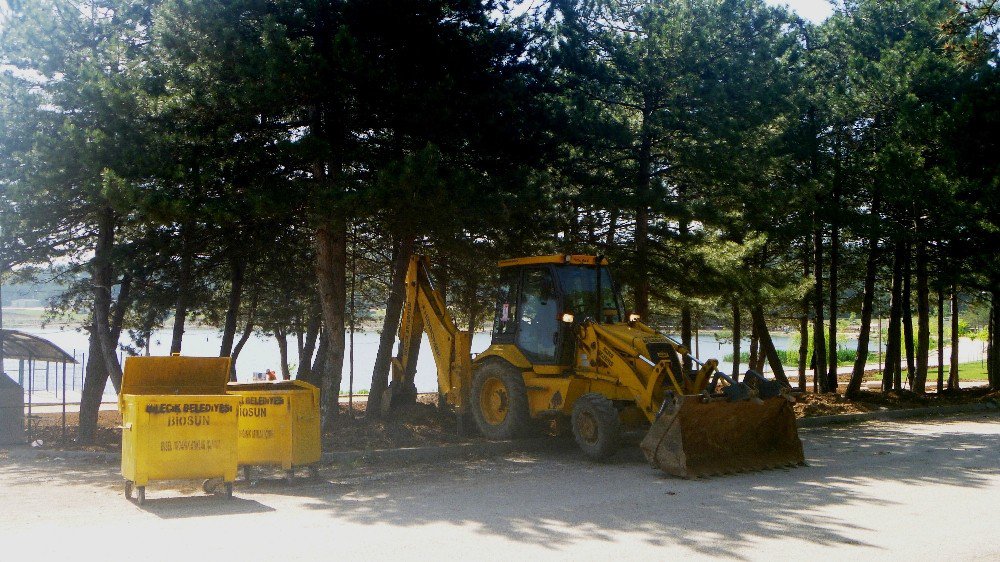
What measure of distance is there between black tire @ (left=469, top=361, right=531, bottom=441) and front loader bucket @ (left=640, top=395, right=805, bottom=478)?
2.81m

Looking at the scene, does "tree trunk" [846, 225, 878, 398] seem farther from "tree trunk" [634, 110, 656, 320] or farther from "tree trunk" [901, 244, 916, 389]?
"tree trunk" [634, 110, 656, 320]

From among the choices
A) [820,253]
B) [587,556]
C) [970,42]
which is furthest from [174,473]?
[820,253]

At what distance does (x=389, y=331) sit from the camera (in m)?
18.5

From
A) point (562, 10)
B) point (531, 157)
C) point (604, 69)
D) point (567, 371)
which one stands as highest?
point (562, 10)

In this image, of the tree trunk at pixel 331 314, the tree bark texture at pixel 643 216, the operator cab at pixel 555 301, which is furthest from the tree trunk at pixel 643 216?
the tree trunk at pixel 331 314

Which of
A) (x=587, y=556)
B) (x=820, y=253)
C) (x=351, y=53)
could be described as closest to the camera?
(x=587, y=556)

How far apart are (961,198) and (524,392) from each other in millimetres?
14081

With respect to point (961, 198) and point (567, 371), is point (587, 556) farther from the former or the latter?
point (961, 198)

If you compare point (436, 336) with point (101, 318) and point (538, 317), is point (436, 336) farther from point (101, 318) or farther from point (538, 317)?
point (101, 318)

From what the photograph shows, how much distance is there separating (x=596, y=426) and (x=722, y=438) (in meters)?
1.78

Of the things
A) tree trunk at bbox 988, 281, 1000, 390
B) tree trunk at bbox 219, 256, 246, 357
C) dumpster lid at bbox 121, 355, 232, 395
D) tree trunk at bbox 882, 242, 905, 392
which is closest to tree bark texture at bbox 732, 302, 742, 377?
tree trunk at bbox 882, 242, 905, 392

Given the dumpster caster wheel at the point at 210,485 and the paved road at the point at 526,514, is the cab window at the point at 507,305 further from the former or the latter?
the dumpster caster wheel at the point at 210,485

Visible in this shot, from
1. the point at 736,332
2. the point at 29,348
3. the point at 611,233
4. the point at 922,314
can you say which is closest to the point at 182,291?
the point at 29,348

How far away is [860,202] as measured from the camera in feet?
79.8
